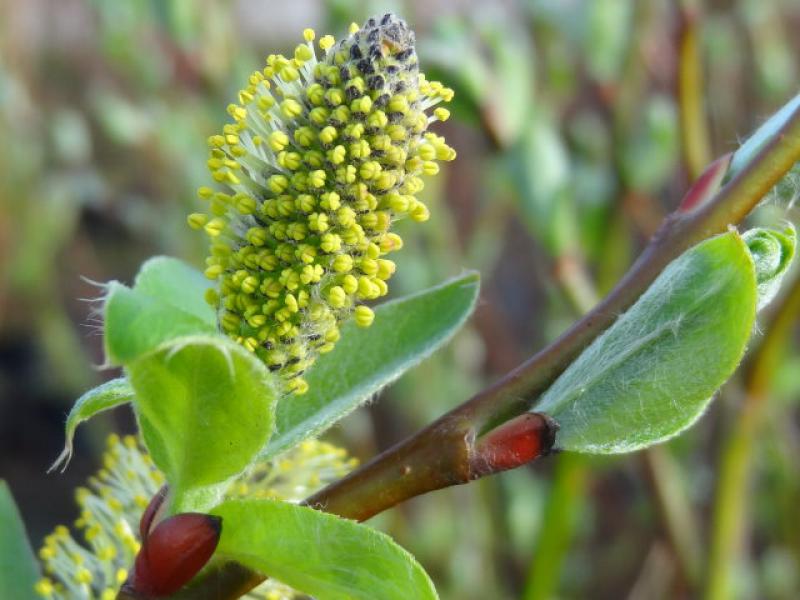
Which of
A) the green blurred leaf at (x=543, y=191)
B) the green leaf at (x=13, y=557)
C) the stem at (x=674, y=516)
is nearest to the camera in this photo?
the green leaf at (x=13, y=557)

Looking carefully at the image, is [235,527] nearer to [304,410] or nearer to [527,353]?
[304,410]

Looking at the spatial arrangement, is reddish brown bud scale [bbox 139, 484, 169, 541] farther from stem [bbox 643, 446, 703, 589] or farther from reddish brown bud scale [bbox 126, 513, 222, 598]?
stem [bbox 643, 446, 703, 589]

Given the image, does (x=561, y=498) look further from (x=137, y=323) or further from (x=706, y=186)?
A: (x=137, y=323)

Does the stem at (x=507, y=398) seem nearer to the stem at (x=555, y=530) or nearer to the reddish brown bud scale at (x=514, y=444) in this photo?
the reddish brown bud scale at (x=514, y=444)

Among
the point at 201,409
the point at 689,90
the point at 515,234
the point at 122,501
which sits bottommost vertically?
the point at 515,234

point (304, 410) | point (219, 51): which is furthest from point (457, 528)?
point (304, 410)

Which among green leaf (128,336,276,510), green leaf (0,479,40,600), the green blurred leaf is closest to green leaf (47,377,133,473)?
green leaf (128,336,276,510)

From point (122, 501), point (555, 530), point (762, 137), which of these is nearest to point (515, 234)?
point (555, 530)

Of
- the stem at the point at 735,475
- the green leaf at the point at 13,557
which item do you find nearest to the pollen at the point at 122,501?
the green leaf at the point at 13,557
